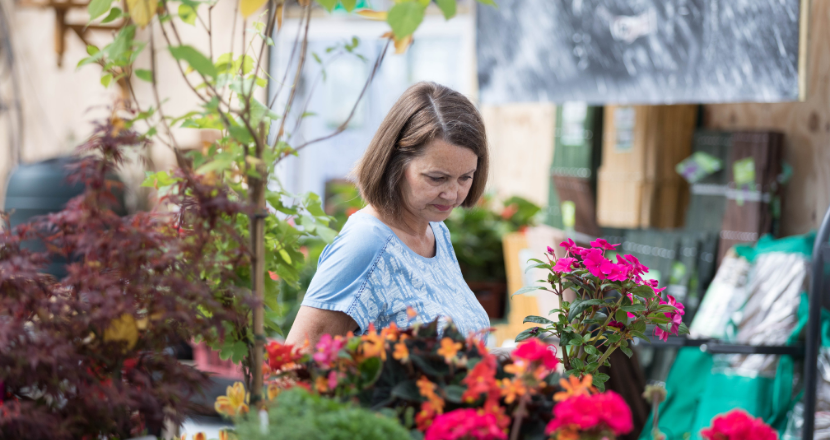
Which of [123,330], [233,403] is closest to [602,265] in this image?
[233,403]

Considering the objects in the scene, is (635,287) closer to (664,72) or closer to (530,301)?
(664,72)

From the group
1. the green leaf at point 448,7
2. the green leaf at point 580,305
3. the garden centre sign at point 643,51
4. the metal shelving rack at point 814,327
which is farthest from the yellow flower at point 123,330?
the garden centre sign at point 643,51

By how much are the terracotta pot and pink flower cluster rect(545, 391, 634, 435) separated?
2.62 metres

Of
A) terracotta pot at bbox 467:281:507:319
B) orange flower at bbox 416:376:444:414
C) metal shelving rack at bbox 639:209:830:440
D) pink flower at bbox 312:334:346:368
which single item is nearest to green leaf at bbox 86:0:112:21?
pink flower at bbox 312:334:346:368

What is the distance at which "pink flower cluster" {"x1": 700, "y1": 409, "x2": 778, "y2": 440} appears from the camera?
84cm

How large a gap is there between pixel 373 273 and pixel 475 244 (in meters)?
2.29

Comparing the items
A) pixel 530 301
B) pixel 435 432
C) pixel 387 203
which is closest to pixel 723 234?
pixel 530 301

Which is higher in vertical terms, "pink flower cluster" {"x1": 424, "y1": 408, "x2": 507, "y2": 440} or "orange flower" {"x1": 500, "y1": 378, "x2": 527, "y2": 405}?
"orange flower" {"x1": 500, "y1": 378, "x2": 527, "y2": 405}

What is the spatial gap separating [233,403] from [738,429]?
633 mm

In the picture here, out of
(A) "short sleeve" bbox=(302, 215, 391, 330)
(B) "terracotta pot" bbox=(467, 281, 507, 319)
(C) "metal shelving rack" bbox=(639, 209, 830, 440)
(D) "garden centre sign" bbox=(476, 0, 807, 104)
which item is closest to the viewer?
(A) "short sleeve" bbox=(302, 215, 391, 330)

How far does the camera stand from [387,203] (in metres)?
1.42

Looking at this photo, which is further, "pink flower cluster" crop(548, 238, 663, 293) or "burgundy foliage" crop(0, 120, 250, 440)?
"pink flower cluster" crop(548, 238, 663, 293)

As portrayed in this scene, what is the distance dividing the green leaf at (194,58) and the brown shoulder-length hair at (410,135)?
0.56 m

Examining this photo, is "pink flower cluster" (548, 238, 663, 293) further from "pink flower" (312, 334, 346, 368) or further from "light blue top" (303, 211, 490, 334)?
"pink flower" (312, 334, 346, 368)
